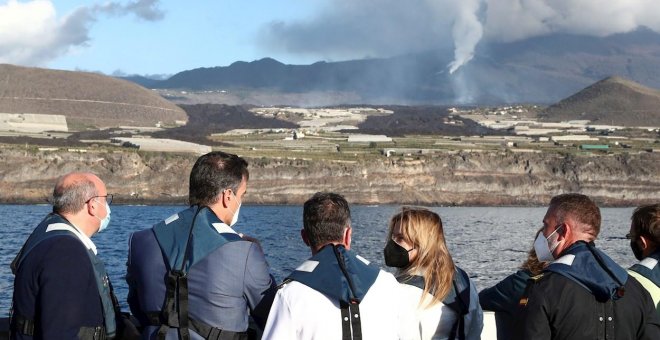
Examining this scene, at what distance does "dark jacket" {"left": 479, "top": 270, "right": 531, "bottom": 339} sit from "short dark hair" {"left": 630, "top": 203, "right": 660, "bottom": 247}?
3.97 ft

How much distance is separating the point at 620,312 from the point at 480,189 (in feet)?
339

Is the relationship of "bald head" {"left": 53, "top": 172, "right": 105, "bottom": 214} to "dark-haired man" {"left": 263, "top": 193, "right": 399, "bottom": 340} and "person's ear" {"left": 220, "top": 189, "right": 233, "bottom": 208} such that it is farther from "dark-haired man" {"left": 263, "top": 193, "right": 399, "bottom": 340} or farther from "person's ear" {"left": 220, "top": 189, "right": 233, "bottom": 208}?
"dark-haired man" {"left": 263, "top": 193, "right": 399, "bottom": 340}

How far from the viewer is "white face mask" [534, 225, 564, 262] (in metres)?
7.00

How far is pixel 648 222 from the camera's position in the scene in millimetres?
7898

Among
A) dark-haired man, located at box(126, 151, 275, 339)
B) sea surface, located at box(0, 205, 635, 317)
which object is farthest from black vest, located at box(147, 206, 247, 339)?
sea surface, located at box(0, 205, 635, 317)

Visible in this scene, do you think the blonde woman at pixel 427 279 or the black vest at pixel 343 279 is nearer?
the black vest at pixel 343 279

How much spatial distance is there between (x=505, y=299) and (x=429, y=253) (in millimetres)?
939

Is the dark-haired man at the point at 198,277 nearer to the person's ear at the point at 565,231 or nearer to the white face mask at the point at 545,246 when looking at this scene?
the white face mask at the point at 545,246

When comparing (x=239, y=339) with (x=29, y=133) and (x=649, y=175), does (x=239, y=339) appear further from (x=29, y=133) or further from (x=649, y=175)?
(x=29, y=133)

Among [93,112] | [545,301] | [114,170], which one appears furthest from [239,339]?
[93,112]

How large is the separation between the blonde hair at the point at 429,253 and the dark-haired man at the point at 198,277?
3.21ft

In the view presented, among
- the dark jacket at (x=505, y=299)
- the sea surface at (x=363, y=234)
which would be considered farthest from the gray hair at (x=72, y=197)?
the sea surface at (x=363, y=234)

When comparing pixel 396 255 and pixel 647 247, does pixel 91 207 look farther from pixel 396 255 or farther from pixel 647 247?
pixel 647 247

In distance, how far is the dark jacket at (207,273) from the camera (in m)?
6.68
